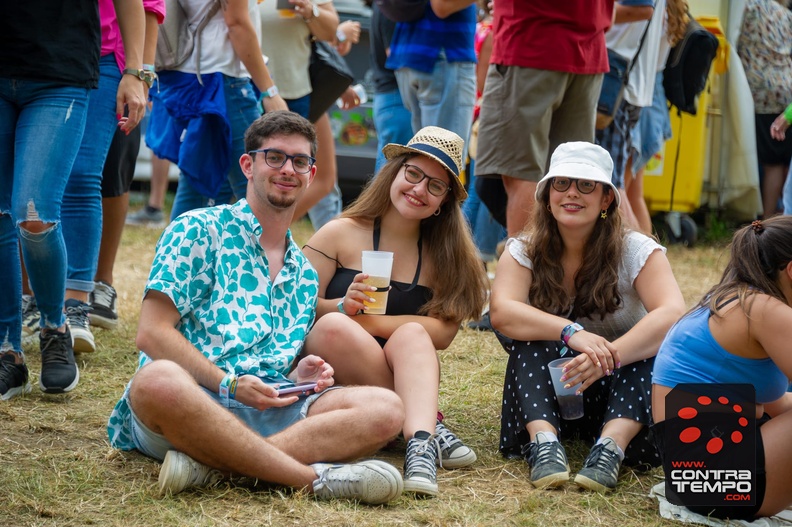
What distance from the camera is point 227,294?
124 inches

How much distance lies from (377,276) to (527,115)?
4.79 ft

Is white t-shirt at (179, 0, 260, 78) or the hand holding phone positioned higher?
white t-shirt at (179, 0, 260, 78)

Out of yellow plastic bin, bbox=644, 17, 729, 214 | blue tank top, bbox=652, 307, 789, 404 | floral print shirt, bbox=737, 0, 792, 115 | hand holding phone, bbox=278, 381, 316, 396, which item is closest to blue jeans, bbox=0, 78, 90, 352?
hand holding phone, bbox=278, 381, 316, 396

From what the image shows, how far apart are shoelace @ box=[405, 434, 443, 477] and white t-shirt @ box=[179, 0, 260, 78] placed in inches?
81.9

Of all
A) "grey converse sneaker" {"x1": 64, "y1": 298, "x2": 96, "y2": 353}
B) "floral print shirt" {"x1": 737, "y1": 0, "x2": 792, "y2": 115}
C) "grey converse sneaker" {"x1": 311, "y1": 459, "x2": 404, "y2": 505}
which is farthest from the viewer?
"floral print shirt" {"x1": 737, "y1": 0, "x2": 792, "y2": 115}

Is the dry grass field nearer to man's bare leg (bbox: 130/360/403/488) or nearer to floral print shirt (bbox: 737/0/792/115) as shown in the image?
man's bare leg (bbox: 130/360/403/488)

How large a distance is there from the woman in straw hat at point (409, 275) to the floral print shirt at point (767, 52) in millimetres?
5322

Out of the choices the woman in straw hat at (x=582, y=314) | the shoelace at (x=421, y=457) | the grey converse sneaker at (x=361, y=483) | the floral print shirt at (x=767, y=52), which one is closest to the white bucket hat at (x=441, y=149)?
the woman in straw hat at (x=582, y=314)

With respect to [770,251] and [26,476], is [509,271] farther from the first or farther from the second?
[26,476]

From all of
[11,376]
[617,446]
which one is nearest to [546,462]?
[617,446]

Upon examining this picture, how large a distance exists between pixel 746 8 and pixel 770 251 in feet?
19.3

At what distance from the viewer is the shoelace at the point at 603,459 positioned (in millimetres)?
3219

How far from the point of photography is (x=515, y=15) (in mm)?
4582

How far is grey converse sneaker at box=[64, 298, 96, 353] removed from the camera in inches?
171
